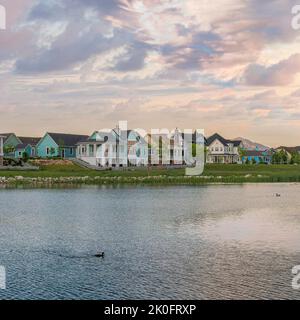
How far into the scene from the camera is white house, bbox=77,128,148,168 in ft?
334

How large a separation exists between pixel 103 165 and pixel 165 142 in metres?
18.2

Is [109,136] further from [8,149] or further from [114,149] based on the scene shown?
[8,149]

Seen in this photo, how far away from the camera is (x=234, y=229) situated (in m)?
35.3

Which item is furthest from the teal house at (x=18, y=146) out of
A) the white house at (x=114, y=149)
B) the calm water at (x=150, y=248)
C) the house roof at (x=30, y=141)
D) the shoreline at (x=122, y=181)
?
the calm water at (x=150, y=248)

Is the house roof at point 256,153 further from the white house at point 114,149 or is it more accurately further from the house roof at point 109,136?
the house roof at point 109,136

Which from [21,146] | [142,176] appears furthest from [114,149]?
[21,146]

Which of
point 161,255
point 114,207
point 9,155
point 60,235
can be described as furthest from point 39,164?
point 161,255

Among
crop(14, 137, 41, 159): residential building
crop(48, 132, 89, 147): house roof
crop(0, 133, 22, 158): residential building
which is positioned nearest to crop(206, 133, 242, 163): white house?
crop(48, 132, 89, 147): house roof

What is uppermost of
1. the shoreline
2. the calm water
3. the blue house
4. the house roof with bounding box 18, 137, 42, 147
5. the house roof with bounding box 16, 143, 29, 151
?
the house roof with bounding box 18, 137, 42, 147

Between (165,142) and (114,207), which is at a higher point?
(165,142)

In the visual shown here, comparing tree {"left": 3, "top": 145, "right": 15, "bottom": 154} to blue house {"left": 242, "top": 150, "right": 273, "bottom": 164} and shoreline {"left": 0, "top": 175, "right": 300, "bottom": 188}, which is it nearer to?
shoreline {"left": 0, "top": 175, "right": 300, "bottom": 188}

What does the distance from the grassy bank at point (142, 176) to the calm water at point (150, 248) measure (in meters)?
26.0

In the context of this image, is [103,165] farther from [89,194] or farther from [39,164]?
[89,194]

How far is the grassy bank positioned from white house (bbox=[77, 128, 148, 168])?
8.21 metres
